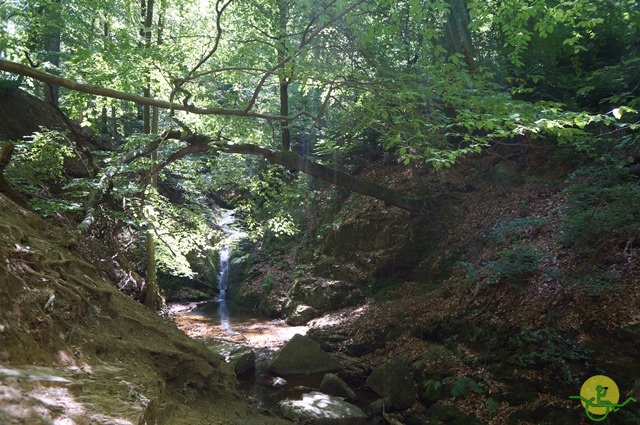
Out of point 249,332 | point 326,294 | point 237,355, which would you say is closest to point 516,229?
point 326,294

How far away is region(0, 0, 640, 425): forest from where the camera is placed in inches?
158

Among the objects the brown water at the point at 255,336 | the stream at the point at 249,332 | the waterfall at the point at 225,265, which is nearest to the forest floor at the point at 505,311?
the brown water at the point at 255,336

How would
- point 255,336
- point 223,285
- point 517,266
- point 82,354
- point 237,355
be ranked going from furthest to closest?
point 223,285 < point 255,336 < point 237,355 < point 517,266 < point 82,354

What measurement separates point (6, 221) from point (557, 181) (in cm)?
1049

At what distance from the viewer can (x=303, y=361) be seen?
8.93 metres

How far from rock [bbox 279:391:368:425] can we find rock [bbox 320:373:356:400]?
46 centimetres

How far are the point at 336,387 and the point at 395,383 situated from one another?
1130 millimetres

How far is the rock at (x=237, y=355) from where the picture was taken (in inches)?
346

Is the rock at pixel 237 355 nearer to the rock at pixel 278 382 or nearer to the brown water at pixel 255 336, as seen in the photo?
the brown water at pixel 255 336

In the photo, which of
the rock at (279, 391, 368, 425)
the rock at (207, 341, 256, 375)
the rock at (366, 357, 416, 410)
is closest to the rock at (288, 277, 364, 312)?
the rock at (207, 341, 256, 375)

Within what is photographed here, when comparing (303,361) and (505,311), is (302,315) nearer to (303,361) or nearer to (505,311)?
(303,361)

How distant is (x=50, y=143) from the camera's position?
7.29m

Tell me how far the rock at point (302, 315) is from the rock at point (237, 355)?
3162 mm

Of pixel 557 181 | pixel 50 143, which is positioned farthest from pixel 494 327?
pixel 50 143
